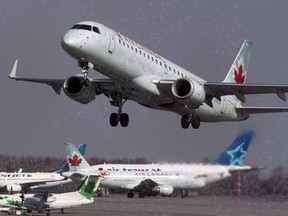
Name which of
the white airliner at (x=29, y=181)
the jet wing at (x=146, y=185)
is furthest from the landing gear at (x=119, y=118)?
the white airliner at (x=29, y=181)

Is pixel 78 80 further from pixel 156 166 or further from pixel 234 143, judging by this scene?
pixel 156 166

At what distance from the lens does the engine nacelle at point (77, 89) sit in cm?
4578

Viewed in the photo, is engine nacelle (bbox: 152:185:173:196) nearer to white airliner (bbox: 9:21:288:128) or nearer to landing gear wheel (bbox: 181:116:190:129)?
white airliner (bbox: 9:21:288:128)

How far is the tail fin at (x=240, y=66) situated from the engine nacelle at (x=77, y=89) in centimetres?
1873

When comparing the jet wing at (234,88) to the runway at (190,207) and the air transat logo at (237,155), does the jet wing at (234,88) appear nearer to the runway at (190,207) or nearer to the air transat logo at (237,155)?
the runway at (190,207)

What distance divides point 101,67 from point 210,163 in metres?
47.8

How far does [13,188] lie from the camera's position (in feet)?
354

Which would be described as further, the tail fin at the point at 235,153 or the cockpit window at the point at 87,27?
the tail fin at the point at 235,153

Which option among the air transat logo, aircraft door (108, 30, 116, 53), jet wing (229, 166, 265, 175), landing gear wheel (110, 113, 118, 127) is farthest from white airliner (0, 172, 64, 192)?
aircraft door (108, 30, 116, 53)

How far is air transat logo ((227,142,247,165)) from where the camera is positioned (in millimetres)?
93938

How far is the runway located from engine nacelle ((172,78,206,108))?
1343 inches

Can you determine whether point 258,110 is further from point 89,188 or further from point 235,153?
point 235,153

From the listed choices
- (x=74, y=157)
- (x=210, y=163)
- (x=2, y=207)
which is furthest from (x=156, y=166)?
(x=2, y=207)

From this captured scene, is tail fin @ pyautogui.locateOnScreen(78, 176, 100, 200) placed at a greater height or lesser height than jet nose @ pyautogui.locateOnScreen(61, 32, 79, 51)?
lesser
